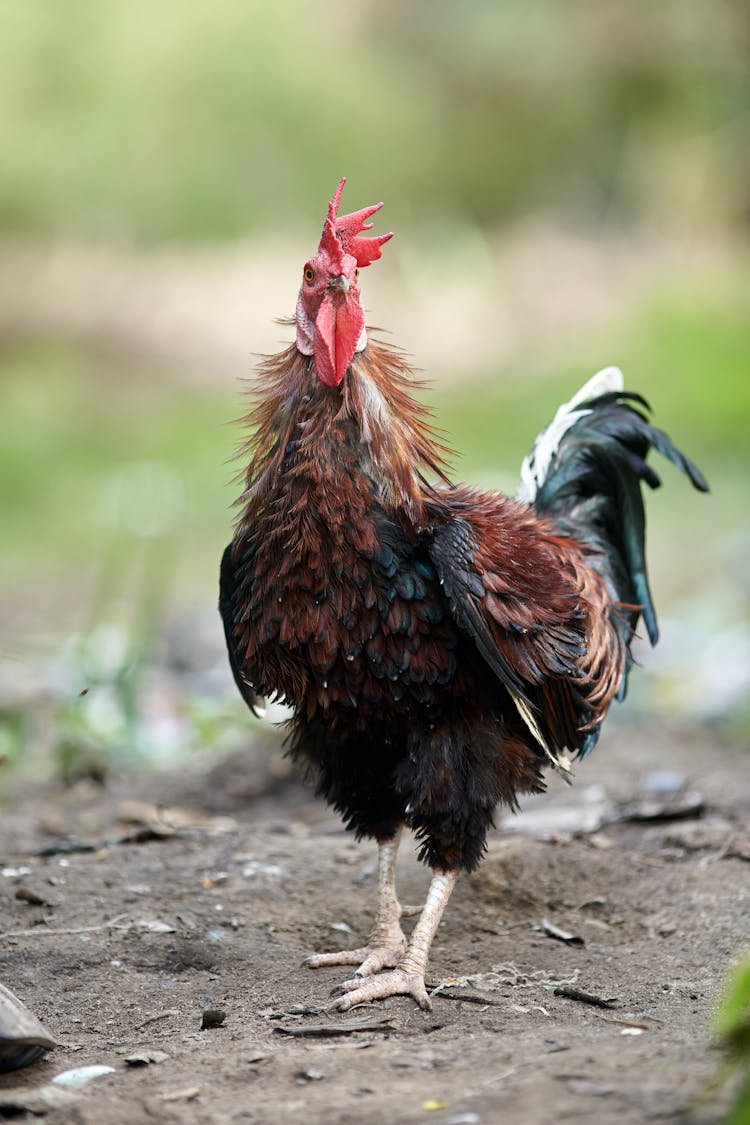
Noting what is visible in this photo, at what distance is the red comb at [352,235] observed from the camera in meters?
3.71

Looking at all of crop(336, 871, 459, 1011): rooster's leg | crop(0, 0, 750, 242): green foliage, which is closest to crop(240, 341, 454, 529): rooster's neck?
crop(336, 871, 459, 1011): rooster's leg

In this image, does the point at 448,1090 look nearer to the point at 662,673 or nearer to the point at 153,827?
the point at 153,827

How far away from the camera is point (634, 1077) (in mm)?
2627

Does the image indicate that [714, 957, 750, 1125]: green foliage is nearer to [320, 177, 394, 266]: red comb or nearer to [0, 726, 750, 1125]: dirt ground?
[0, 726, 750, 1125]: dirt ground

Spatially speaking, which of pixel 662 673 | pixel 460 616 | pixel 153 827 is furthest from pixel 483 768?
pixel 662 673

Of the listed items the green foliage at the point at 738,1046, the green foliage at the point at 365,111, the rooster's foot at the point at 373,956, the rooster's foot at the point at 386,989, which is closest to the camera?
the green foliage at the point at 738,1046

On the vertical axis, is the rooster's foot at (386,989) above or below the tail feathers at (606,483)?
below

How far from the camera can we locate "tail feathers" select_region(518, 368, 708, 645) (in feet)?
15.5

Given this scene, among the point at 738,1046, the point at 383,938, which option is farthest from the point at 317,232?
the point at 738,1046

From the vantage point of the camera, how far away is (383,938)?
3965mm

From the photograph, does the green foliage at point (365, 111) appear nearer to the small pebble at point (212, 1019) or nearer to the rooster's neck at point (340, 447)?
the rooster's neck at point (340, 447)

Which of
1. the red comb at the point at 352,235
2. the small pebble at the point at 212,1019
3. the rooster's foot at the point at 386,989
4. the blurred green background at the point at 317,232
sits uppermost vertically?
the blurred green background at the point at 317,232

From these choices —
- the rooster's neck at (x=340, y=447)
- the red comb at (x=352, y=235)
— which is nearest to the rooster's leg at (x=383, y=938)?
the rooster's neck at (x=340, y=447)

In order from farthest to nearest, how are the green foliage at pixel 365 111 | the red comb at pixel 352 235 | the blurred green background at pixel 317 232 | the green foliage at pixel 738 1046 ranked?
1. the green foliage at pixel 365 111
2. the blurred green background at pixel 317 232
3. the red comb at pixel 352 235
4. the green foliage at pixel 738 1046
